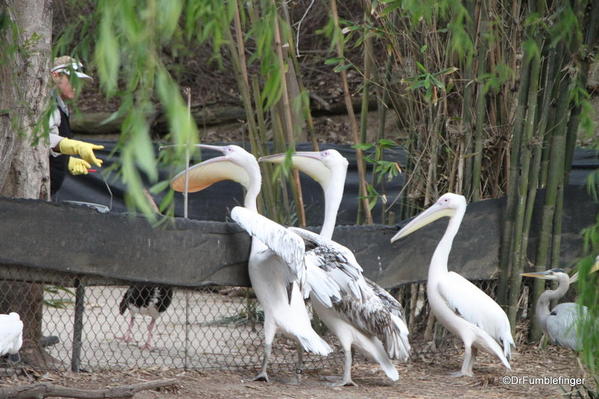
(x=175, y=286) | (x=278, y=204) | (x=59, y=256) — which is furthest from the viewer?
(x=278, y=204)

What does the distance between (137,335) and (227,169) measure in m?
1.81

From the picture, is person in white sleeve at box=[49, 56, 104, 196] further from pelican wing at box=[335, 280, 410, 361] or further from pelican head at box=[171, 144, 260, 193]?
pelican wing at box=[335, 280, 410, 361]

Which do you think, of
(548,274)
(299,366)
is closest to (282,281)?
(299,366)

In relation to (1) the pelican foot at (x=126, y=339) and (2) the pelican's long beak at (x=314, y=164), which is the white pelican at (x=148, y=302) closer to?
(1) the pelican foot at (x=126, y=339)

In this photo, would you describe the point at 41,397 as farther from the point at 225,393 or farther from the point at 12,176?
the point at 12,176

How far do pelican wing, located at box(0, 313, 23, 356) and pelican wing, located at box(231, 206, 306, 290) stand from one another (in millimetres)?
1185

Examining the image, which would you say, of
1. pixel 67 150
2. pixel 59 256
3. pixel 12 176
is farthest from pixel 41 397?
pixel 67 150

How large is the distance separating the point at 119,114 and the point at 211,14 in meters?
0.50

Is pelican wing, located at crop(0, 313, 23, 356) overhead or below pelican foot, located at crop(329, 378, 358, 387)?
overhead

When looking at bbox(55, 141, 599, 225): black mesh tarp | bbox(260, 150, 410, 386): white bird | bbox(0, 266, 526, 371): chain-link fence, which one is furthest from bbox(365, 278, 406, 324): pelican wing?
bbox(55, 141, 599, 225): black mesh tarp

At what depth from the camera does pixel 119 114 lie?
1.93 metres

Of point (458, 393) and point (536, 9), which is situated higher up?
point (536, 9)

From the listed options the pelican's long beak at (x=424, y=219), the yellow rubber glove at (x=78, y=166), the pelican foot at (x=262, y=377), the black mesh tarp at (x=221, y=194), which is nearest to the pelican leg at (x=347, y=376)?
the pelican foot at (x=262, y=377)

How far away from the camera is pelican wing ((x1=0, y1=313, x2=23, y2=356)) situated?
410 centimetres
